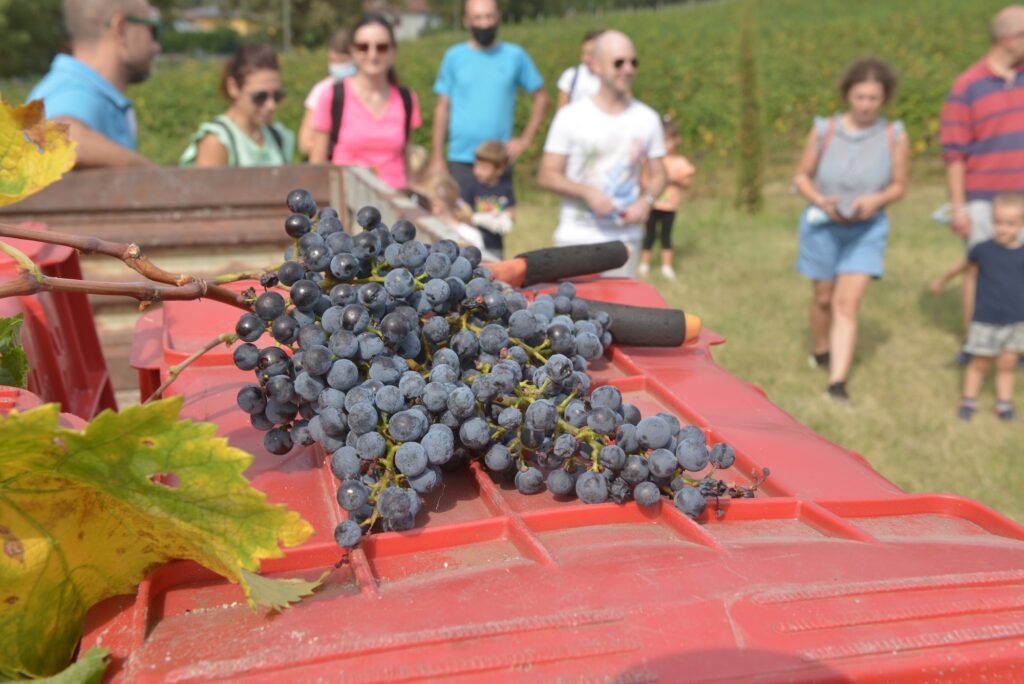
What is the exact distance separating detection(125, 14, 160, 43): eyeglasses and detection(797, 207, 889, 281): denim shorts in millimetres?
3975

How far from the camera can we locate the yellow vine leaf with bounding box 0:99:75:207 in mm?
1390

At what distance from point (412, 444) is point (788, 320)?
6.90 m

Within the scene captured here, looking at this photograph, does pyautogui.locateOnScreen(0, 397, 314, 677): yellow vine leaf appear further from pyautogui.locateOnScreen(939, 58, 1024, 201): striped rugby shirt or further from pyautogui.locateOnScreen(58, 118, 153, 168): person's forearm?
pyautogui.locateOnScreen(939, 58, 1024, 201): striped rugby shirt

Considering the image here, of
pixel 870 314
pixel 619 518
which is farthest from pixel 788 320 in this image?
pixel 619 518

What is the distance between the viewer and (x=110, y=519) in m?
1.10

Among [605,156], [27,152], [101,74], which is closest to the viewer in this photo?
[27,152]

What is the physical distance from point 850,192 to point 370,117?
298 cm

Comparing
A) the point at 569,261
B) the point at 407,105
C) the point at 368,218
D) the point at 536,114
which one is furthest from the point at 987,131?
the point at 368,218

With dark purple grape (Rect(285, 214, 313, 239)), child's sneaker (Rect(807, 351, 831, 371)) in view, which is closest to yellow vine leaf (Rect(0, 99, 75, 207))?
dark purple grape (Rect(285, 214, 313, 239))

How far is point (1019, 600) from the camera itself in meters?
1.11

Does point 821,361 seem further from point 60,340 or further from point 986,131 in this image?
point 60,340

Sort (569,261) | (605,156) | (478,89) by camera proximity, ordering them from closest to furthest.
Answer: (569,261) < (605,156) < (478,89)

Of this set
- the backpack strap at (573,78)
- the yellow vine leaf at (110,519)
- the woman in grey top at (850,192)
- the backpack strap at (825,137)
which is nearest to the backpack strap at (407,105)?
the backpack strap at (573,78)

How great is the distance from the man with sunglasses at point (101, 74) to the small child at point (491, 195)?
2.33 meters
